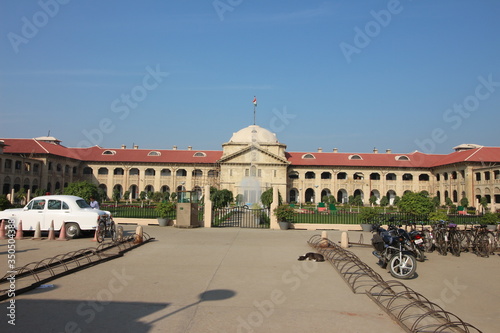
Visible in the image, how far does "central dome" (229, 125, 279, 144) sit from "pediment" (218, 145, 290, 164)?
3289 millimetres

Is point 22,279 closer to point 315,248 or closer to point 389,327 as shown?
point 389,327

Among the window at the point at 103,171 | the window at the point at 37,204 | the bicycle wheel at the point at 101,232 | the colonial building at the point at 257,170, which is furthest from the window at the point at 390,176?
the window at the point at 37,204

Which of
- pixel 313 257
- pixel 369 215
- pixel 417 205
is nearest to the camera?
pixel 313 257

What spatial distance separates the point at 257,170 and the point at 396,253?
47.0m

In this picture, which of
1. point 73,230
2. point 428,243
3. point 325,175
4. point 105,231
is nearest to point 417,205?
point 428,243

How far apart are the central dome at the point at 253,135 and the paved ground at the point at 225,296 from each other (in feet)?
158

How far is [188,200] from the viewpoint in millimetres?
19344

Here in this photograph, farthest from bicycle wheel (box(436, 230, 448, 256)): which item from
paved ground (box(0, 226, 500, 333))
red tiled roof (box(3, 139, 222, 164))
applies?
red tiled roof (box(3, 139, 222, 164))

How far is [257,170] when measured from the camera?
183 feet

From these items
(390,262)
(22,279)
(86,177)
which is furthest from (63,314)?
(86,177)

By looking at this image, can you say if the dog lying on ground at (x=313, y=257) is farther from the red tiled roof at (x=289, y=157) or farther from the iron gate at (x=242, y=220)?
the red tiled roof at (x=289, y=157)

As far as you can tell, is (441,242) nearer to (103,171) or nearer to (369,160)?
(369,160)

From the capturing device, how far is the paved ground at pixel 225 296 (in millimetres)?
5273

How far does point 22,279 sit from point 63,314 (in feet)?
8.27
